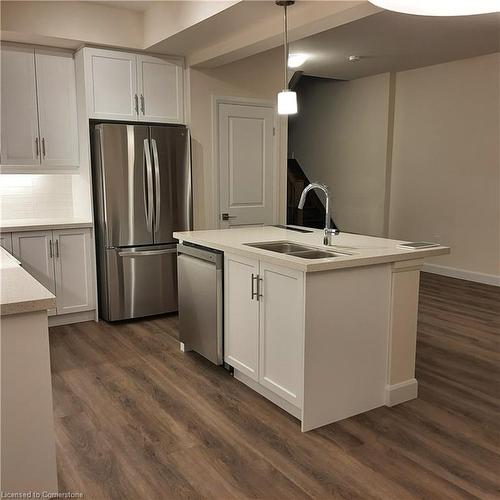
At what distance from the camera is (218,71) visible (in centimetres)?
486

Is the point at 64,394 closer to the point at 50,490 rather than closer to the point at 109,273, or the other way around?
the point at 50,490

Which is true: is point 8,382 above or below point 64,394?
above

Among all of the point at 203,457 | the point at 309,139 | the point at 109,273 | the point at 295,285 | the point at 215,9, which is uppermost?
the point at 215,9

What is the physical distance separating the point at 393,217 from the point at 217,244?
4399 mm

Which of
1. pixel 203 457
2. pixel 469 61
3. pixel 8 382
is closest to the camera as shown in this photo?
pixel 8 382

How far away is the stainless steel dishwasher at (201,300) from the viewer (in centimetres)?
328

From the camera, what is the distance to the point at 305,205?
7738 mm

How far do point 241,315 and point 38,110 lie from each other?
2.62 metres

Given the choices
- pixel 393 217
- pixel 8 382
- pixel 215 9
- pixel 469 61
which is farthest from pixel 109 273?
pixel 469 61

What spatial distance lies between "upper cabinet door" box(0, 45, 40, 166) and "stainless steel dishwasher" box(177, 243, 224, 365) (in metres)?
1.73

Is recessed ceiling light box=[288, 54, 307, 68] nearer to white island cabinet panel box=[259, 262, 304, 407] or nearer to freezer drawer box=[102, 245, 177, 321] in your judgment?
freezer drawer box=[102, 245, 177, 321]

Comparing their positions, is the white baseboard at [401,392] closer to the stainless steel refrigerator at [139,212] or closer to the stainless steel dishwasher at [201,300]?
the stainless steel dishwasher at [201,300]

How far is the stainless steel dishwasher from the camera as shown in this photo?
10.8 feet

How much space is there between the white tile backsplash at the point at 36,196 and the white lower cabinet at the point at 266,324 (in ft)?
7.79
